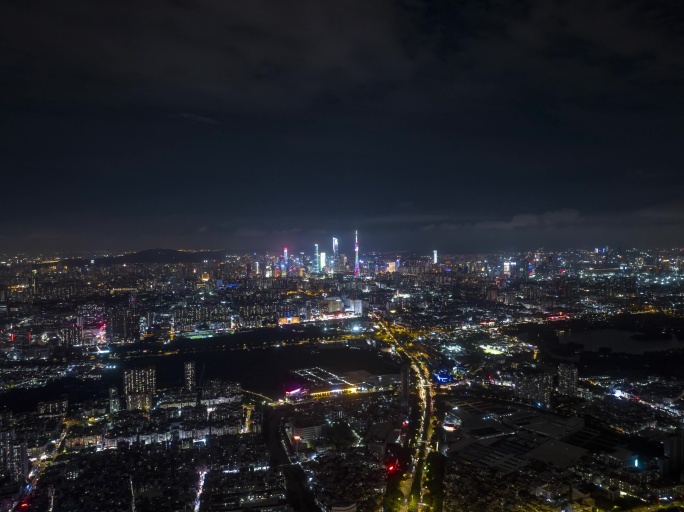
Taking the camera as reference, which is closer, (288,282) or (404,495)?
(404,495)

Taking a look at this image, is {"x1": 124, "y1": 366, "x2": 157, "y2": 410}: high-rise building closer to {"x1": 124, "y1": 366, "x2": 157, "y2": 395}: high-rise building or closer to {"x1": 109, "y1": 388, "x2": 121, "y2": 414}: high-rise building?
{"x1": 124, "y1": 366, "x2": 157, "y2": 395}: high-rise building

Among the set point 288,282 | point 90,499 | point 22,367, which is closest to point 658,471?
point 90,499

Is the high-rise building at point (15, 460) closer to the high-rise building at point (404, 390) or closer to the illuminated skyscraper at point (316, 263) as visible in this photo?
the high-rise building at point (404, 390)

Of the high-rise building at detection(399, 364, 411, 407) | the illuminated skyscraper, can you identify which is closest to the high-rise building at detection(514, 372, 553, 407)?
the high-rise building at detection(399, 364, 411, 407)

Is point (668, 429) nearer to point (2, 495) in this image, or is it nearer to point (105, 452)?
point (105, 452)

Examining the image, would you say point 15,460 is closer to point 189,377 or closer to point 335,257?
point 189,377

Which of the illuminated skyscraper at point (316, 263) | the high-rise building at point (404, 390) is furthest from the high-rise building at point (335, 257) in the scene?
the high-rise building at point (404, 390)
